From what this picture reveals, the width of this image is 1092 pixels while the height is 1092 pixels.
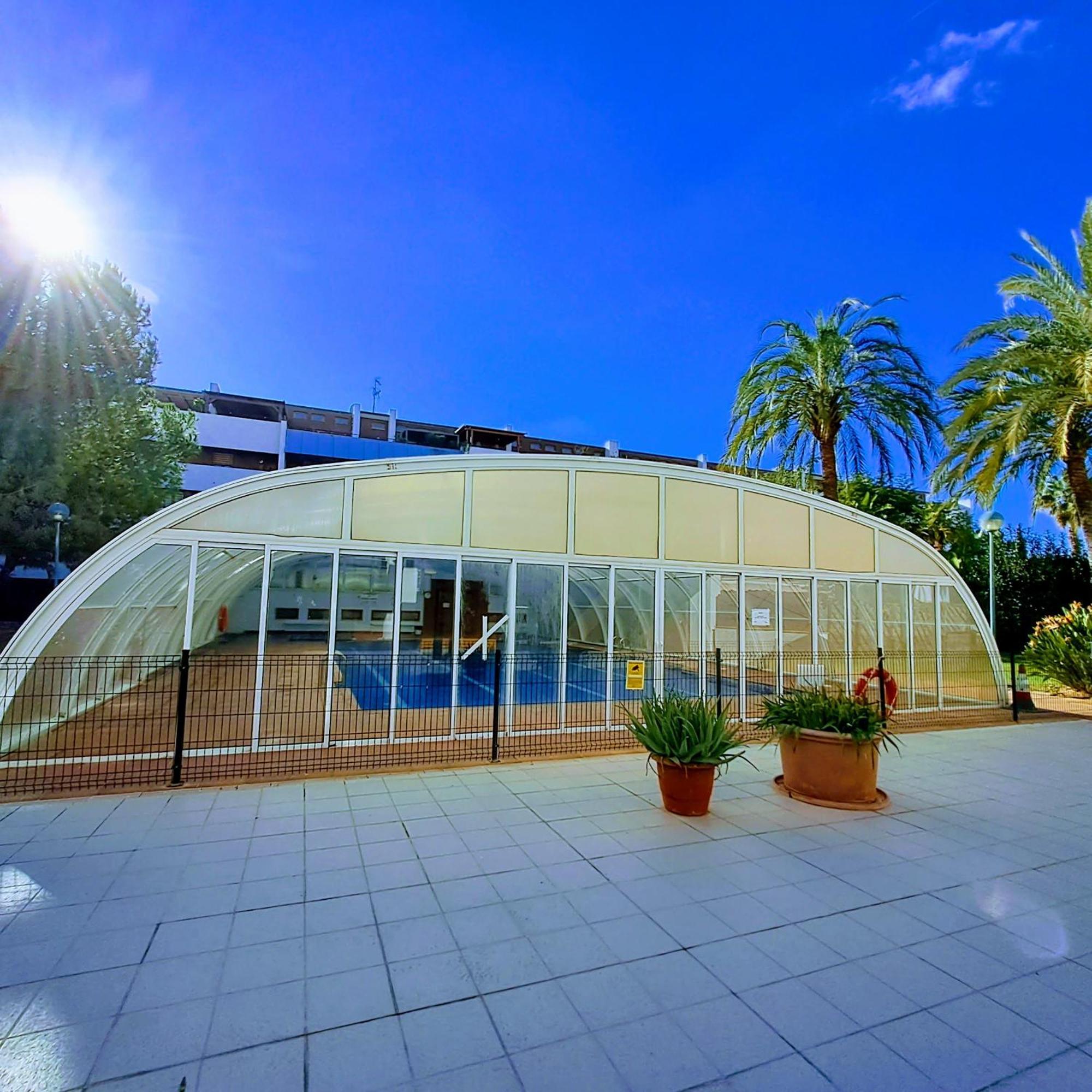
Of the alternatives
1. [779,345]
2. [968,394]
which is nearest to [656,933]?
[779,345]

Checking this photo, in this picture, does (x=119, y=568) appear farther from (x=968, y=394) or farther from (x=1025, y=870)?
(x=968, y=394)

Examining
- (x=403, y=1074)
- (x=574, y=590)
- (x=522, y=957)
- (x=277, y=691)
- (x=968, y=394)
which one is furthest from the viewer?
(x=968, y=394)

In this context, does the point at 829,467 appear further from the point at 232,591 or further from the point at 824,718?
the point at 232,591

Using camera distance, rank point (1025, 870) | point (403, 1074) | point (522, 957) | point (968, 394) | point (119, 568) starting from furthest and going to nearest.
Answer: point (968, 394) < point (119, 568) < point (1025, 870) < point (522, 957) < point (403, 1074)

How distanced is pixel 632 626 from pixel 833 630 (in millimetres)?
3685

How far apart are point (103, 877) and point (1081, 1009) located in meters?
5.09

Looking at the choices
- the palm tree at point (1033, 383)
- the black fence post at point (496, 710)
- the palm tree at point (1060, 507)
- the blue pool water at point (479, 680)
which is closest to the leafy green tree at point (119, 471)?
the blue pool water at point (479, 680)

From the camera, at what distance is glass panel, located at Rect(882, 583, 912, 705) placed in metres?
10.2

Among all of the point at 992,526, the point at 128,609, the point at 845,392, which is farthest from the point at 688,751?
the point at 992,526

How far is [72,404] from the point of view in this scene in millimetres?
10922

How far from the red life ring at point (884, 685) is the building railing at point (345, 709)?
26 mm

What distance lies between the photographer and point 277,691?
274 inches

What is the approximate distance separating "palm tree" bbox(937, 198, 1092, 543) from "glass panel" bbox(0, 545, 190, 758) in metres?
14.0

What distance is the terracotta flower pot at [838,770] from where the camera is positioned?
521 cm
